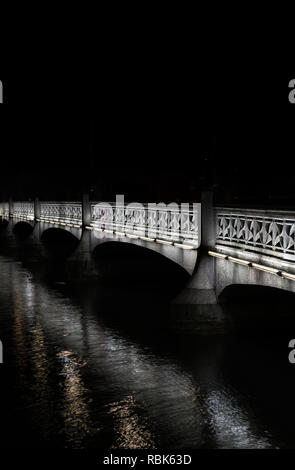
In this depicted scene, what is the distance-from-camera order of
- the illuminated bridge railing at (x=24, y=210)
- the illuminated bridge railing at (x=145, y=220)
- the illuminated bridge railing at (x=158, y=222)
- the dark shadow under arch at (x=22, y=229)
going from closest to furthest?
the illuminated bridge railing at (x=158, y=222) → the illuminated bridge railing at (x=145, y=220) → the illuminated bridge railing at (x=24, y=210) → the dark shadow under arch at (x=22, y=229)

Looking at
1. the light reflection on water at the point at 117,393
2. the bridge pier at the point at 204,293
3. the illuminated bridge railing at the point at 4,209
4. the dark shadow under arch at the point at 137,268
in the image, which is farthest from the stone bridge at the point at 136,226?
the illuminated bridge railing at the point at 4,209

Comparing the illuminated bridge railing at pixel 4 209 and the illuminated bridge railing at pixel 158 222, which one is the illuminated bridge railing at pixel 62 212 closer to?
the illuminated bridge railing at pixel 158 222

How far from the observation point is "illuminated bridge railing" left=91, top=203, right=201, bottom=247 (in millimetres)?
20531

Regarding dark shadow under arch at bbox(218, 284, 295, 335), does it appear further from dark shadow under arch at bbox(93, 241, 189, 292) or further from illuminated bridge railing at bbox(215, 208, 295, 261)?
dark shadow under arch at bbox(93, 241, 189, 292)

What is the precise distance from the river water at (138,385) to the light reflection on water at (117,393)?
2 cm

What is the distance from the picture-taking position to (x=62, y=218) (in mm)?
39469

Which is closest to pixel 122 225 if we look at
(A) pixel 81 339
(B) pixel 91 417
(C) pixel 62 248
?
(A) pixel 81 339

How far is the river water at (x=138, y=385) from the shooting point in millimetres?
12570

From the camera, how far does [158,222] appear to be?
22781 millimetres

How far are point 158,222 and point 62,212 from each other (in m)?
18.3

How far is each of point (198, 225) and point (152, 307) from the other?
23.4ft

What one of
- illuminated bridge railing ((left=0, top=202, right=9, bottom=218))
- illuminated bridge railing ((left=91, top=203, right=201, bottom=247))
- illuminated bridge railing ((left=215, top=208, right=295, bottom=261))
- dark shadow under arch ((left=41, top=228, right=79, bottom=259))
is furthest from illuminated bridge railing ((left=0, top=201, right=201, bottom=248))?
illuminated bridge railing ((left=0, top=202, right=9, bottom=218))

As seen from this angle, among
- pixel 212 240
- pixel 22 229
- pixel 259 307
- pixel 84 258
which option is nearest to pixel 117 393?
pixel 212 240
